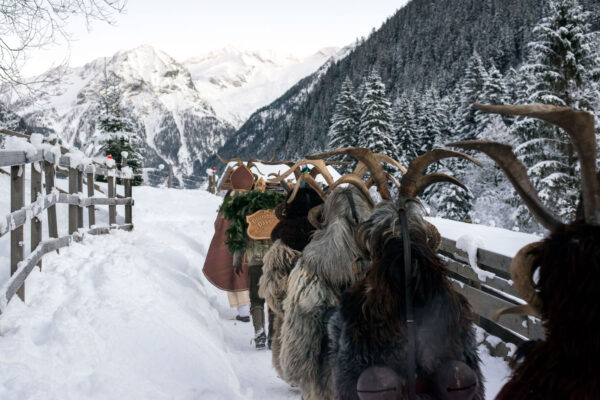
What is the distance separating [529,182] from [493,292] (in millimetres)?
4393

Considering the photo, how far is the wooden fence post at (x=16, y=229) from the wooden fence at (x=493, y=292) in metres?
3.74

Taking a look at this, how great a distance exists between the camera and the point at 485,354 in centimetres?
479

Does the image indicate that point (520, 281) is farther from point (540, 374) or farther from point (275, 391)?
point (275, 391)

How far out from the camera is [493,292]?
515 centimetres

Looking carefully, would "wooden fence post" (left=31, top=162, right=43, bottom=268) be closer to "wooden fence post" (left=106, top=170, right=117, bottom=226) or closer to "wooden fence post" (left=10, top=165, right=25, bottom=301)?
"wooden fence post" (left=10, top=165, right=25, bottom=301)

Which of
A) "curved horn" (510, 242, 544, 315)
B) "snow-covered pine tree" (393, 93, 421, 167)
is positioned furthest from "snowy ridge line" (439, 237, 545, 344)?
"snow-covered pine tree" (393, 93, 421, 167)

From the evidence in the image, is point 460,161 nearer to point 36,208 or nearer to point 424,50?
point 36,208

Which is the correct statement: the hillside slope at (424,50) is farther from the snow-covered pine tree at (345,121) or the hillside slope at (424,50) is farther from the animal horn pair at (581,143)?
the animal horn pair at (581,143)

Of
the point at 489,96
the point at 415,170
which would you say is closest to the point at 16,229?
the point at 415,170

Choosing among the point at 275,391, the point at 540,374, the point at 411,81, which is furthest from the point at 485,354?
the point at 411,81

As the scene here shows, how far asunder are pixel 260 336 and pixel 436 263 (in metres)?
3.86

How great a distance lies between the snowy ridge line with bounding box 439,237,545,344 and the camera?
400cm

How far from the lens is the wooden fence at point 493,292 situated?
3986mm

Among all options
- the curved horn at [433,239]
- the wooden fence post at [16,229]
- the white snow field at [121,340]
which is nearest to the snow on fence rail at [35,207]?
the wooden fence post at [16,229]
